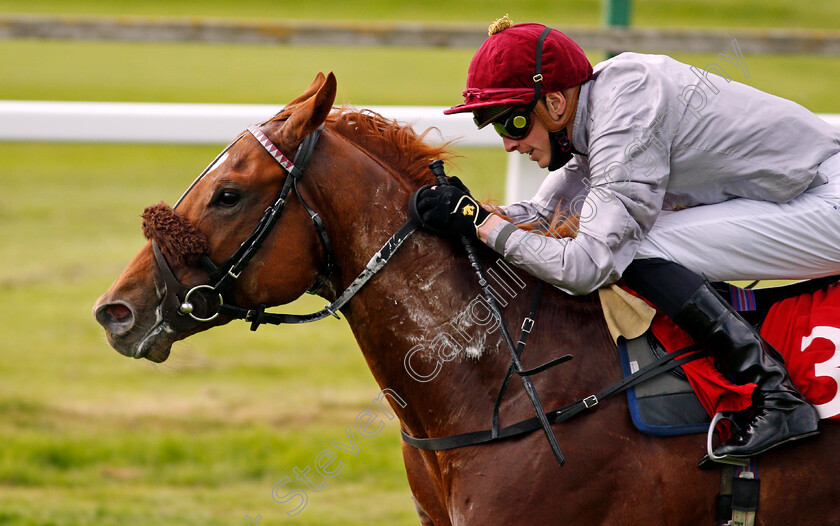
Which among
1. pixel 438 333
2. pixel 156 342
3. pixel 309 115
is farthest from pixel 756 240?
pixel 156 342

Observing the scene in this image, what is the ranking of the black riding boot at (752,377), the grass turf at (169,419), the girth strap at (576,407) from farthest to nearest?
1. the grass turf at (169,419)
2. the girth strap at (576,407)
3. the black riding boot at (752,377)

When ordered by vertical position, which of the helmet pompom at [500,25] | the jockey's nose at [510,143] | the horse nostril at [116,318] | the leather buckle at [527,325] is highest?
the helmet pompom at [500,25]

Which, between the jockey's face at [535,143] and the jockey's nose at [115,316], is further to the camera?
the jockey's face at [535,143]

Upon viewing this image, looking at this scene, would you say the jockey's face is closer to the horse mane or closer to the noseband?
the horse mane

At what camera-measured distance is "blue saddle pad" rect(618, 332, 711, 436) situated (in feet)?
7.50

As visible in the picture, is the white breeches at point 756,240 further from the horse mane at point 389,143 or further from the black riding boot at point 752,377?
the horse mane at point 389,143

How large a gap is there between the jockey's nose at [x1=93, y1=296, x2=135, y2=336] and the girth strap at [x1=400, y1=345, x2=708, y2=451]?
92cm

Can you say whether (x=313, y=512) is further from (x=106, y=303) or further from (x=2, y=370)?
(x=2, y=370)

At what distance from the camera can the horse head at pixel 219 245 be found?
2279 millimetres

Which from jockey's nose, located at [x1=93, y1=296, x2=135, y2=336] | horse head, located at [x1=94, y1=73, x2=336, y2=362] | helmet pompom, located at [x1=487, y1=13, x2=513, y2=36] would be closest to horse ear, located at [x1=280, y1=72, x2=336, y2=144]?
horse head, located at [x1=94, y1=73, x2=336, y2=362]

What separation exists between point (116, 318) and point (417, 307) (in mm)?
827

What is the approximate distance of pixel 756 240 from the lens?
2348 millimetres

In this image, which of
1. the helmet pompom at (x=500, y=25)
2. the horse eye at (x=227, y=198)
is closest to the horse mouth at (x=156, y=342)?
the horse eye at (x=227, y=198)

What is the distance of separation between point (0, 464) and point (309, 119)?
3643 mm
